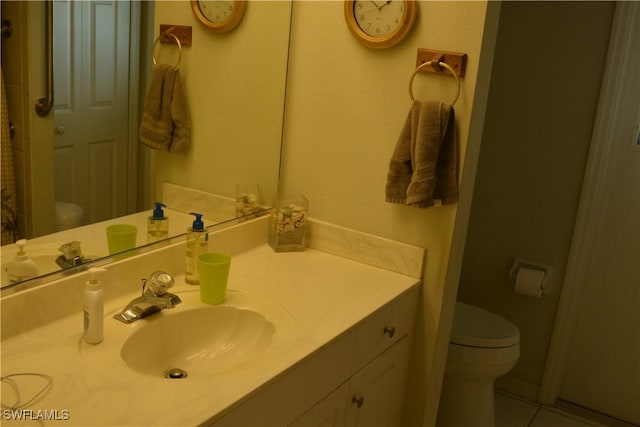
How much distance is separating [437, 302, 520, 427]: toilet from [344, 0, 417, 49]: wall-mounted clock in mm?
1164

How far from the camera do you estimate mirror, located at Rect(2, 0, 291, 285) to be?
143 cm

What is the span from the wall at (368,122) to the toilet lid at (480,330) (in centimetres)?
42

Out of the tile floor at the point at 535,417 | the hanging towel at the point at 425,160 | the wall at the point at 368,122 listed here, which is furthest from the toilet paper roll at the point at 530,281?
the hanging towel at the point at 425,160

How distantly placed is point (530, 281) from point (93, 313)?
6.66 ft

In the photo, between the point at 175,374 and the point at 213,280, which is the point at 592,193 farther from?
the point at 175,374

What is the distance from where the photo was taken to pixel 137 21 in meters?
1.57

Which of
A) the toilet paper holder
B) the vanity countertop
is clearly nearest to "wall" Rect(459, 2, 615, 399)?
the toilet paper holder

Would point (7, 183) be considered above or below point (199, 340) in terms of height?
above

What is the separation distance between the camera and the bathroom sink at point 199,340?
1.45 meters

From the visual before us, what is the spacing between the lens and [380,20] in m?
1.86

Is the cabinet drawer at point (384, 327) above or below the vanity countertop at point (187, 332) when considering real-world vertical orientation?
below

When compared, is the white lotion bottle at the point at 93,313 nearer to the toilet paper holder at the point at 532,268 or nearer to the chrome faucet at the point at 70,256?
the chrome faucet at the point at 70,256

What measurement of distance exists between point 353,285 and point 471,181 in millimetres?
461

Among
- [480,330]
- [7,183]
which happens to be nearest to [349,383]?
[7,183]
